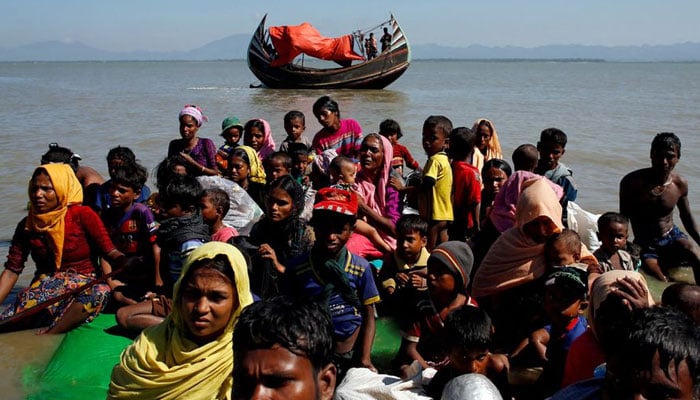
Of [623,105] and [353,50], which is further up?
[353,50]

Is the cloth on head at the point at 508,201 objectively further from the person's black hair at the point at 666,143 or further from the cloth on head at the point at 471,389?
the cloth on head at the point at 471,389

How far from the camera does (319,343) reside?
1.84 meters

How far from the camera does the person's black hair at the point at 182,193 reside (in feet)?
13.4

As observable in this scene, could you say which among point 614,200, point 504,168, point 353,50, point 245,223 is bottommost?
point 614,200

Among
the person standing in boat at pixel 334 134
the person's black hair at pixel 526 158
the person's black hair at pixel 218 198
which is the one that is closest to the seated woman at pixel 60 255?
the person's black hair at pixel 218 198

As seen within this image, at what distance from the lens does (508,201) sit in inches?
185

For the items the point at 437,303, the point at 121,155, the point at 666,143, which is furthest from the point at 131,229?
the point at 666,143

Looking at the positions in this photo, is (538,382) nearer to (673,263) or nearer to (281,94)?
(673,263)

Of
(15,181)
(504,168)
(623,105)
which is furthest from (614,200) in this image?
(623,105)

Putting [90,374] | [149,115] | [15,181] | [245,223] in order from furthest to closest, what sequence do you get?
[149,115], [15,181], [245,223], [90,374]

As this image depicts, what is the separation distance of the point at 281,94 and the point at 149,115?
8632mm

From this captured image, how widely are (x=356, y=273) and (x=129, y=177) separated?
6.40ft

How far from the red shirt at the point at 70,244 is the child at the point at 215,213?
0.64m

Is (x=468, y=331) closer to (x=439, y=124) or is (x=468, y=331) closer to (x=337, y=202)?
(x=337, y=202)
